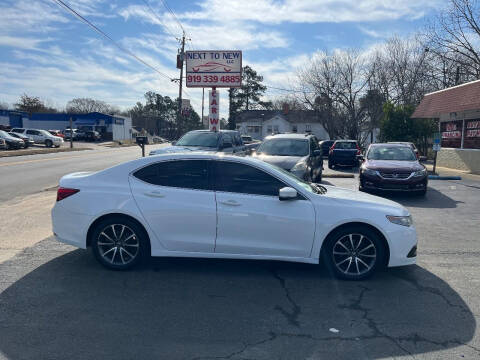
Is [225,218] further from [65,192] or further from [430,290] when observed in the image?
[430,290]

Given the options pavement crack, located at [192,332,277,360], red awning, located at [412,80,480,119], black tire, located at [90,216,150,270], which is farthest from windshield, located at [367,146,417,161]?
pavement crack, located at [192,332,277,360]

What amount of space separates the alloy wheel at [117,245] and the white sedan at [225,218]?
0.04ft

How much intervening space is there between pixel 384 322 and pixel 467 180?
15050mm

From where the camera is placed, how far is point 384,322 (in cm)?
392

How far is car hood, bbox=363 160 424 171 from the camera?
11.6 metres

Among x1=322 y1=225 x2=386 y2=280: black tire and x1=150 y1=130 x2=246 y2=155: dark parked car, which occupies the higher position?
x1=150 y1=130 x2=246 y2=155: dark parked car

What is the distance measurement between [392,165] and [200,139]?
6.27m

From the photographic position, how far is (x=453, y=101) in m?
20.3

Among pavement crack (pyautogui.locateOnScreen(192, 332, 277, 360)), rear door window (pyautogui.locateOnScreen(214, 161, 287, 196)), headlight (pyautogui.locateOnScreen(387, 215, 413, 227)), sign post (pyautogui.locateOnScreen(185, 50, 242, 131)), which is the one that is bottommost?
pavement crack (pyautogui.locateOnScreen(192, 332, 277, 360))

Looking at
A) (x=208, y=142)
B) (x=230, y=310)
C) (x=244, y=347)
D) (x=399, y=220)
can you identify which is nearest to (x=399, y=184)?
(x=208, y=142)

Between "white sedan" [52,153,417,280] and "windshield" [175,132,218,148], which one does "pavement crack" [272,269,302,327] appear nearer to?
"white sedan" [52,153,417,280]

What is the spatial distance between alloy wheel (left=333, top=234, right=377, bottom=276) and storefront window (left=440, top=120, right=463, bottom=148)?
754 inches

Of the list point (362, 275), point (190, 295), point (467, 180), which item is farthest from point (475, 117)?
point (190, 295)

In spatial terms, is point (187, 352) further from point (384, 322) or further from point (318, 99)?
point (318, 99)
